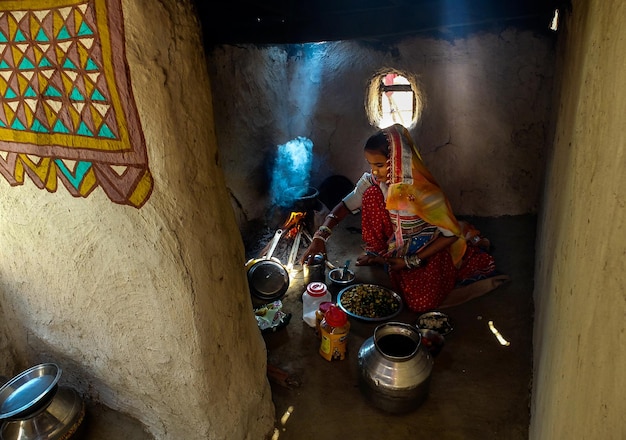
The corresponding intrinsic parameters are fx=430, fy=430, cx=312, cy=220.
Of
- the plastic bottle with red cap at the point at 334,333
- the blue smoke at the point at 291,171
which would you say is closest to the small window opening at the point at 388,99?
the blue smoke at the point at 291,171

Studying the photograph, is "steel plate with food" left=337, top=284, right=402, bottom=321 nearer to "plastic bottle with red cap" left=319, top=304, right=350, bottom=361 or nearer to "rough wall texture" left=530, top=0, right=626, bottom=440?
"plastic bottle with red cap" left=319, top=304, right=350, bottom=361

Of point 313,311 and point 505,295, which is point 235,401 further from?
point 505,295

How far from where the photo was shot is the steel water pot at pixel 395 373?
2.25 metres

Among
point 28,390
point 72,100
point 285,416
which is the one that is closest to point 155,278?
point 72,100

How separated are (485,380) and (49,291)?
2378mm

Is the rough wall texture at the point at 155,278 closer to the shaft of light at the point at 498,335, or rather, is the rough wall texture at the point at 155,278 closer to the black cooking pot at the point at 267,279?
the black cooking pot at the point at 267,279

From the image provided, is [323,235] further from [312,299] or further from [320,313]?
[320,313]

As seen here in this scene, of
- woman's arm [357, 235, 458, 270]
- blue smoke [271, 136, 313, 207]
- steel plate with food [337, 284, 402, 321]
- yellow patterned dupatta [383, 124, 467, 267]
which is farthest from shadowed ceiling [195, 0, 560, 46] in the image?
steel plate with food [337, 284, 402, 321]

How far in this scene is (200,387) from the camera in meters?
1.78

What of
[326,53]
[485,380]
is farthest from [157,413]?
[326,53]

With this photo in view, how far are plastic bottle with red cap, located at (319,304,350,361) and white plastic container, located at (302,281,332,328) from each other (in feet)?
0.96

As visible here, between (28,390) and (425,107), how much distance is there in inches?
149

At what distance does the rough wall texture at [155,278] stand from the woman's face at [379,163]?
1.33m

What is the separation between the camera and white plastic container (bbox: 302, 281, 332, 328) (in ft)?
10.0
